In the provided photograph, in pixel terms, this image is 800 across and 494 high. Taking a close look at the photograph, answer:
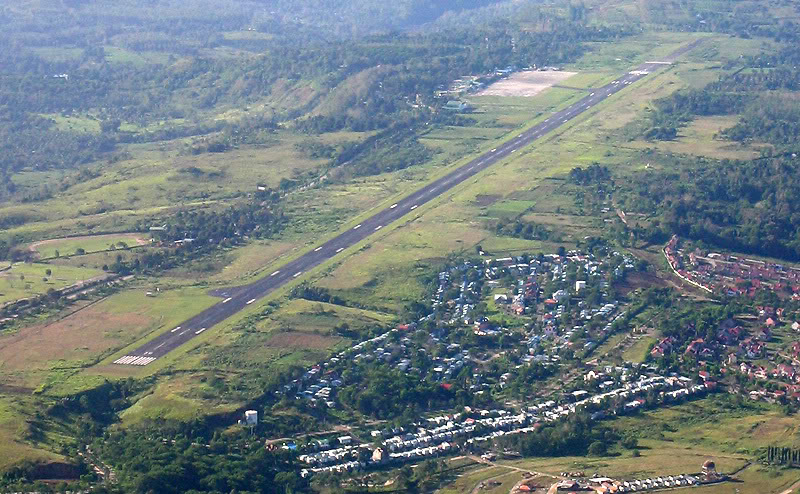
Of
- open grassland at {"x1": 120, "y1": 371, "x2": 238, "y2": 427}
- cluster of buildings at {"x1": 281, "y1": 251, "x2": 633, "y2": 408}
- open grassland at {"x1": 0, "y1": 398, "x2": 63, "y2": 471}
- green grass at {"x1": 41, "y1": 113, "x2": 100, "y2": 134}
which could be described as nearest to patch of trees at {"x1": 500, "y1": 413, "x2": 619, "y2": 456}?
cluster of buildings at {"x1": 281, "y1": 251, "x2": 633, "y2": 408}

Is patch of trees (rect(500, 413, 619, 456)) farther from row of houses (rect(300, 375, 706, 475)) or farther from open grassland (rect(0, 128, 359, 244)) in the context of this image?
open grassland (rect(0, 128, 359, 244))

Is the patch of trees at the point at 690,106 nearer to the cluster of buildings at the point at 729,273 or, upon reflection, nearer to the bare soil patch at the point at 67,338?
the cluster of buildings at the point at 729,273

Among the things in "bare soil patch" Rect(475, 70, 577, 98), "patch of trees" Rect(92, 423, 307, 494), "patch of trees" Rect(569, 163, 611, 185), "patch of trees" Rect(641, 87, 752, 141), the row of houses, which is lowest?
the row of houses

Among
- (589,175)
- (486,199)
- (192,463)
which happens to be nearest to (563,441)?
(192,463)

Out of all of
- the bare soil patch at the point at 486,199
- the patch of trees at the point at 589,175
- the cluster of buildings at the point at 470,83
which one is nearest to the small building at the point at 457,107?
the cluster of buildings at the point at 470,83

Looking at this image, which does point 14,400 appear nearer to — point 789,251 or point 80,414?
point 80,414

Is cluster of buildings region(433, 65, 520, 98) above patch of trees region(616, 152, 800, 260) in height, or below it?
above

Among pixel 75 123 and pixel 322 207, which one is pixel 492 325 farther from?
pixel 75 123
